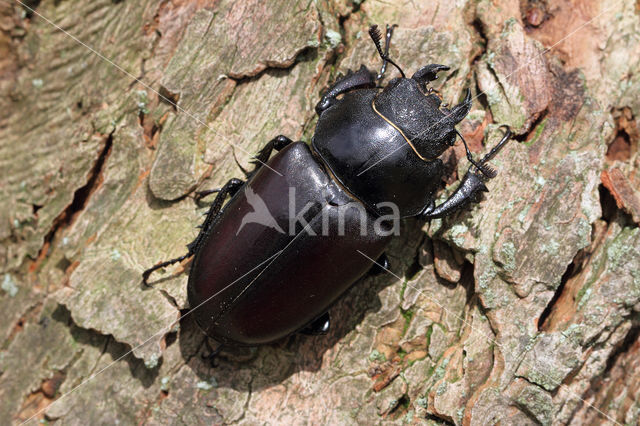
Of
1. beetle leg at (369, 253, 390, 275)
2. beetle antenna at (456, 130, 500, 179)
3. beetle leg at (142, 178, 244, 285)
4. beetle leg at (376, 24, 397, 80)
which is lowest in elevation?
beetle leg at (369, 253, 390, 275)

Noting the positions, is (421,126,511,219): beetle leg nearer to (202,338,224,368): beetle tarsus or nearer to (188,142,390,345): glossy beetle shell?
(188,142,390,345): glossy beetle shell

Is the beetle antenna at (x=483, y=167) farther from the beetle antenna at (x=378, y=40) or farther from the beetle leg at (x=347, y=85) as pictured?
the beetle leg at (x=347, y=85)

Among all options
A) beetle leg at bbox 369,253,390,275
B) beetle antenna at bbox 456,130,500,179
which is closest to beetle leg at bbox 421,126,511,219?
beetle antenna at bbox 456,130,500,179

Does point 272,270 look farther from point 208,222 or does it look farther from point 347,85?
point 347,85

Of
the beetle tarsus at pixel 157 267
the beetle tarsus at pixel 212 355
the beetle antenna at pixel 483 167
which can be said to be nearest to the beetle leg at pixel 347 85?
the beetle antenna at pixel 483 167

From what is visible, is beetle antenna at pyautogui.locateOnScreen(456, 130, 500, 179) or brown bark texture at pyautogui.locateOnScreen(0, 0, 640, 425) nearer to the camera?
brown bark texture at pyautogui.locateOnScreen(0, 0, 640, 425)

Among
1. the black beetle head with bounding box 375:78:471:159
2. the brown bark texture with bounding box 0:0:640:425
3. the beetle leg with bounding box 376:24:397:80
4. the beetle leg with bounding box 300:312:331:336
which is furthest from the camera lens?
the beetle leg with bounding box 376:24:397:80
